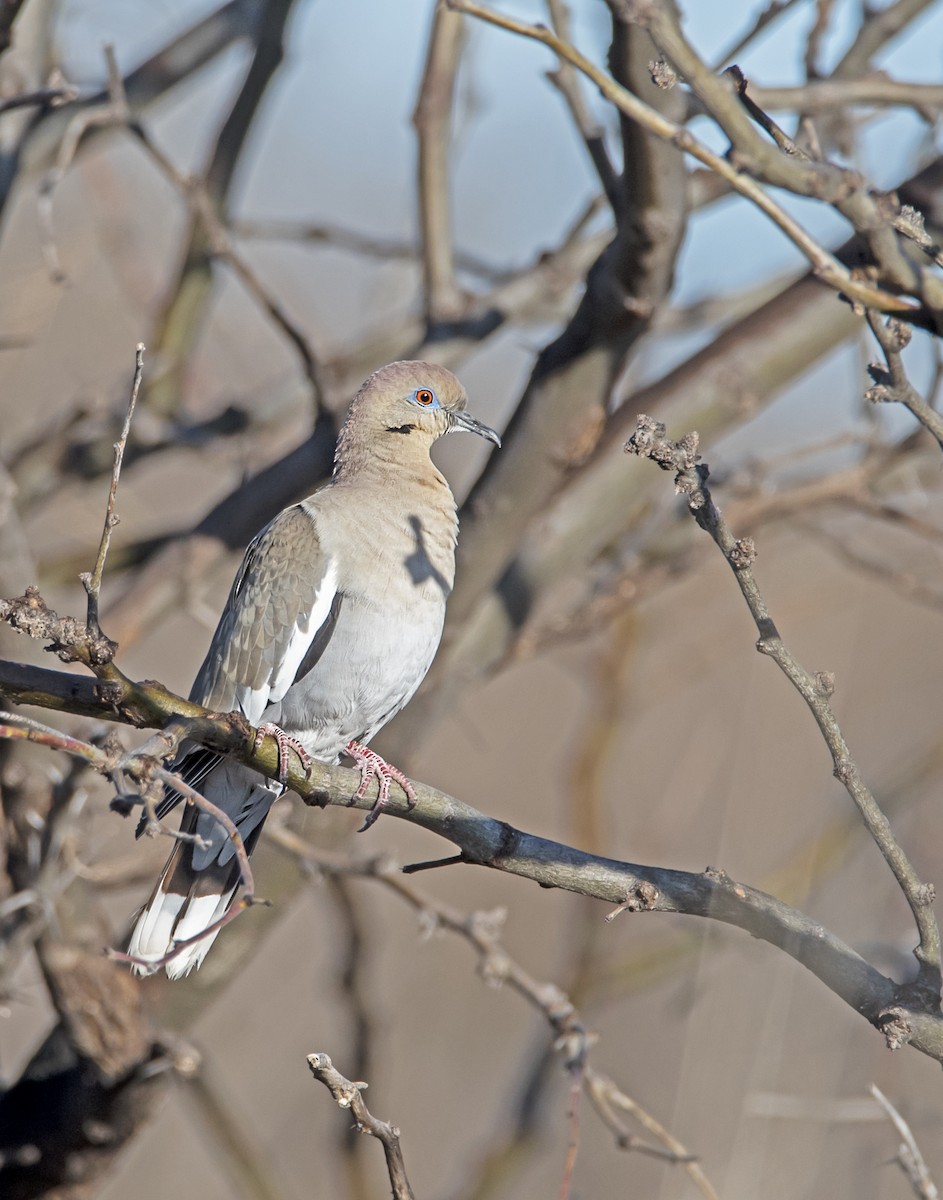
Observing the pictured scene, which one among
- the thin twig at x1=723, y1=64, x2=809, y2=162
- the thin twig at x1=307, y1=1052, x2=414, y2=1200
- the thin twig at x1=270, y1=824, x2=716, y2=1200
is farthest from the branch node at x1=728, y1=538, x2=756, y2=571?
the thin twig at x1=270, y1=824, x2=716, y2=1200

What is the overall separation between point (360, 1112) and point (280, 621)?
59.9 inches

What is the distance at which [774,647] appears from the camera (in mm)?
1794

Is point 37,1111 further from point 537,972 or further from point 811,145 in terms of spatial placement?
point 537,972

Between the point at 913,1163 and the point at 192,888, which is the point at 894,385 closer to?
the point at 913,1163

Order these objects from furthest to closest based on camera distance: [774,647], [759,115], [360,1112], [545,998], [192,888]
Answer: [192,888] → [545,998] → [759,115] → [774,647] → [360,1112]

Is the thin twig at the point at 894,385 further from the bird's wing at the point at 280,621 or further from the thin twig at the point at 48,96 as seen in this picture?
the thin twig at the point at 48,96

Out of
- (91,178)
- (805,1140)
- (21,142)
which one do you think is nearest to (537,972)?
(805,1140)

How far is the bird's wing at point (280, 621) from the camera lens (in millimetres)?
3033

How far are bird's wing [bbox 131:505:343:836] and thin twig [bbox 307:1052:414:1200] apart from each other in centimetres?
143

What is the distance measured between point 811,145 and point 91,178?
3.50 m

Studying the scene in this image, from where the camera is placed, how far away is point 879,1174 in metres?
5.15

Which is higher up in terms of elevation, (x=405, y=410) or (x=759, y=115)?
(x=405, y=410)

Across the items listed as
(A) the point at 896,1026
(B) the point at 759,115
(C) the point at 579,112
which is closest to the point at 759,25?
(C) the point at 579,112

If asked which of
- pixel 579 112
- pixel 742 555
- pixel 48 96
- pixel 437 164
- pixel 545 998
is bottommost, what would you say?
pixel 545 998
